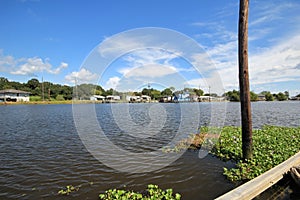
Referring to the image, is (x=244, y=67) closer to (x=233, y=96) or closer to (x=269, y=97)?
(x=233, y=96)

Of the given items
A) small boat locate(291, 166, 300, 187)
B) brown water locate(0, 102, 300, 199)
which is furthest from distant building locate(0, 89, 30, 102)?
small boat locate(291, 166, 300, 187)

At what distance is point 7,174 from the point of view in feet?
21.8

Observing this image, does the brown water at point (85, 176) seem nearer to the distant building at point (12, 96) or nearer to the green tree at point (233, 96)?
the distant building at point (12, 96)

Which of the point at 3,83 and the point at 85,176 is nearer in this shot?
the point at 85,176

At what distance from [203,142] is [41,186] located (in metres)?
7.29

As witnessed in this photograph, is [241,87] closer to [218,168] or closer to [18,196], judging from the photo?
[218,168]

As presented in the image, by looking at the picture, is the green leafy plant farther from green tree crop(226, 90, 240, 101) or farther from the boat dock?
green tree crop(226, 90, 240, 101)

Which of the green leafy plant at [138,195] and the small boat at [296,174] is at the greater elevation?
the small boat at [296,174]

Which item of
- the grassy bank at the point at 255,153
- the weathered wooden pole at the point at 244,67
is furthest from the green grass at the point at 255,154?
the weathered wooden pole at the point at 244,67

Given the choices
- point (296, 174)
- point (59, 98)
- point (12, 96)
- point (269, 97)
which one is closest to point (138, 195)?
point (296, 174)

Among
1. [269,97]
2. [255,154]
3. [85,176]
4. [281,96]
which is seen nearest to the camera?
[85,176]

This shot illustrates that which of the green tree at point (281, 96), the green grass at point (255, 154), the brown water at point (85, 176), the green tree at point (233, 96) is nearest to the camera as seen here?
the brown water at point (85, 176)

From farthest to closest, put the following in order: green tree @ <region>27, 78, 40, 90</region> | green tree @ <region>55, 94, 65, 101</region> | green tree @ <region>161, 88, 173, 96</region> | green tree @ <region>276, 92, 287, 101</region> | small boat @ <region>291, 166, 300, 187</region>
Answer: green tree @ <region>276, 92, 287, 101</region>, green tree @ <region>27, 78, 40, 90</region>, green tree @ <region>55, 94, 65, 101</region>, green tree @ <region>161, 88, 173, 96</region>, small boat @ <region>291, 166, 300, 187</region>

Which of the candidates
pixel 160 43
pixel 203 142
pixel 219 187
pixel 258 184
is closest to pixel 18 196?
pixel 219 187
